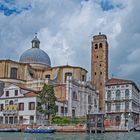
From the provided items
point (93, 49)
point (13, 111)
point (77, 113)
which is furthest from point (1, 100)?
point (93, 49)

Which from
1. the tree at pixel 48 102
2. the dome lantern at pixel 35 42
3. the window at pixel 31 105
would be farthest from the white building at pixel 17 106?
the dome lantern at pixel 35 42

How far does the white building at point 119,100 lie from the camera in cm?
8356

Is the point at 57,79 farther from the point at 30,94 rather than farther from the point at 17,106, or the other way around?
the point at 17,106

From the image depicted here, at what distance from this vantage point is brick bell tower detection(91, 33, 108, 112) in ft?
287

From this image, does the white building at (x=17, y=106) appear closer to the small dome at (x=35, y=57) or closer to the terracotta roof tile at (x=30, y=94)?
the terracotta roof tile at (x=30, y=94)

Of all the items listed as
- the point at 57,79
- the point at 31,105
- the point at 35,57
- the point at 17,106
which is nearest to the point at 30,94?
the point at 31,105

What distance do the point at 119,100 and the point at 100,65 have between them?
32.2 ft

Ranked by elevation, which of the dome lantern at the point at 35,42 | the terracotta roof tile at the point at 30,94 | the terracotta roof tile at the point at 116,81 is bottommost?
the terracotta roof tile at the point at 30,94

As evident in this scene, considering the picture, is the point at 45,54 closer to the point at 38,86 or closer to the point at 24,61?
the point at 24,61

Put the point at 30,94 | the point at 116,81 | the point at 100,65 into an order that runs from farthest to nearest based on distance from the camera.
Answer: the point at 100,65 < the point at 116,81 < the point at 30,94

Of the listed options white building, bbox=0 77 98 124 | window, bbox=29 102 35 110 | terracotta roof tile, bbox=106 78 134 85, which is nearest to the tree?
white building, bbox=0 77 98 124

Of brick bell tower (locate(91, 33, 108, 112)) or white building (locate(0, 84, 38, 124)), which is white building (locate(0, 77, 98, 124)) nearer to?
white building (locate(0, 84, 38, 124))

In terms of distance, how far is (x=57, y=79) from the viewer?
3172 inches

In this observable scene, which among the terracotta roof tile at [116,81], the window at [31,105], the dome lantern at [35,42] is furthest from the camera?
the dome lantern at [35,42]
